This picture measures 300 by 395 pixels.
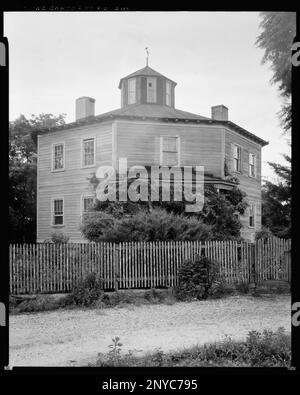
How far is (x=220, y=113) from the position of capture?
17938 millimetres

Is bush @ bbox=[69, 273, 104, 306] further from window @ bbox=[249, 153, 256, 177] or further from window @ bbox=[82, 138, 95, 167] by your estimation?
window @ bbox=[249, 153, 256, 177]

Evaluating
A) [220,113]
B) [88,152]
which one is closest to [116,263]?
[88,152]

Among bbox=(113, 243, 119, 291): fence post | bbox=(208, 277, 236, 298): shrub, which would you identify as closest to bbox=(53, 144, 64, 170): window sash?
bbox=(113, 243, 119, 291): fence post

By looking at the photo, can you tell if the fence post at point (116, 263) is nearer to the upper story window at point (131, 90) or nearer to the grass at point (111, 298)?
the grass at point (111, 298)

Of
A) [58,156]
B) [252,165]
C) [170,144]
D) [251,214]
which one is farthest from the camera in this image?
[251,214]

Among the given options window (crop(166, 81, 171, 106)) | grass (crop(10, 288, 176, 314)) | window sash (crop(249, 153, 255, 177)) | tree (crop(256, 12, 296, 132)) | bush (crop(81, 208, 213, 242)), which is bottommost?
grass (crop(10, 288, 176, 314))

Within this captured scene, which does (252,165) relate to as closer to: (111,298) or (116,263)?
(116,263)

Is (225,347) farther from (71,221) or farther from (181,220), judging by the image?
(71,221)

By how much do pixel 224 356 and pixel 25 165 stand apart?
12.3 metres

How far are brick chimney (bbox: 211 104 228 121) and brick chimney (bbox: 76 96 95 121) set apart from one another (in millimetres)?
6051

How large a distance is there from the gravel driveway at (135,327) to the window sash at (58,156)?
11171 mm

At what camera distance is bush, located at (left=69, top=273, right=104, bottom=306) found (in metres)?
7.98
